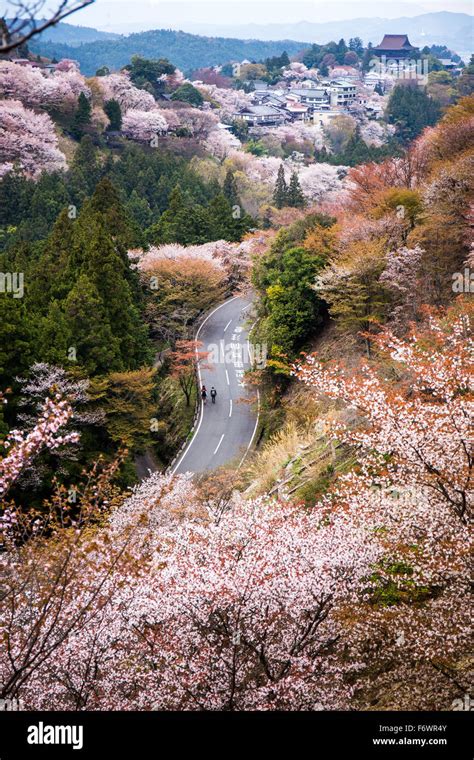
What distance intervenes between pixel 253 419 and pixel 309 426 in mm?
5982

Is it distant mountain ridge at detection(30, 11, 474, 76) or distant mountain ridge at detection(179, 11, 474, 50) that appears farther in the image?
distant mountain ridge at detection(30, 11, 474, 76)

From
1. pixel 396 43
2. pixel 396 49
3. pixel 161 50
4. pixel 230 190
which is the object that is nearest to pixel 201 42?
pixel 161 50

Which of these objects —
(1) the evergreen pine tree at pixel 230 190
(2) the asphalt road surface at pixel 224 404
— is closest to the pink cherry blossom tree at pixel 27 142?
(1) the evergreen pine tree at pixel 230 190

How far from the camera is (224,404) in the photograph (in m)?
24.5

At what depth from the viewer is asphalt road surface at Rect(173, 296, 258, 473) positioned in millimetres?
21219

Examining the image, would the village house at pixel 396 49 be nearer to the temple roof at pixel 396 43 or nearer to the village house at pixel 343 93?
the temple roof at pixel 396 43

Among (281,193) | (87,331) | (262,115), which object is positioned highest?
(262,115)

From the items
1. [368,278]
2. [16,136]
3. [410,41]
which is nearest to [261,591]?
[368,278]

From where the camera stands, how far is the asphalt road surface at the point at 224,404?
2122 centimetres

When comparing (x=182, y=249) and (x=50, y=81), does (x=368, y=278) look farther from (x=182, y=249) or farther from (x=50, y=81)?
(x=50, y=81)

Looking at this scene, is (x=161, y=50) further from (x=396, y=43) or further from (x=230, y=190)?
(x=230, y=190)

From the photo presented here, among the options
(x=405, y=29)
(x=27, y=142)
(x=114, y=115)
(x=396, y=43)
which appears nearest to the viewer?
(x=27, y=142)

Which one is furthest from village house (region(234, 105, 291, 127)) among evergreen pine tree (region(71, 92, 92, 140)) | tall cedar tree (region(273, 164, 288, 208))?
tall cedar tree (region(273, 164, 288, 208))

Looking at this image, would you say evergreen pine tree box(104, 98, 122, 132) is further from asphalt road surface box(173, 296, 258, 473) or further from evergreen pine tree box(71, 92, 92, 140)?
asphalt road surface box(173, 296, 258, 473)
